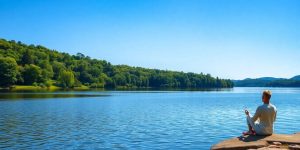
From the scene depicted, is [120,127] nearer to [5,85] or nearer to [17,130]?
[17,130]

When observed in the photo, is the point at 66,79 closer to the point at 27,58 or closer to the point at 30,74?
the point at 30,74

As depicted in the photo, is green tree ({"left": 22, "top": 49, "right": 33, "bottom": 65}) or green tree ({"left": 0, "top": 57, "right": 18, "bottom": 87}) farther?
green tree ({"left": 22, "top": 49, "right": 33, "bottom": 65})

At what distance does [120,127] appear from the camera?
1425 inches

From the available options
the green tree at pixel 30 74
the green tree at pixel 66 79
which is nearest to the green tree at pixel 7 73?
the green tree at pixel 30 74

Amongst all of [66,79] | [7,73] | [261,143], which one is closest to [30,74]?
[7,73]

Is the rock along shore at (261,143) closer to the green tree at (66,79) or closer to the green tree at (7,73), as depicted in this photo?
the green tree at (7,73)

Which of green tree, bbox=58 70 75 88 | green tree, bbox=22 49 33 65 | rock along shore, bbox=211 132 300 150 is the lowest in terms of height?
rock along shore, bbox=211 132 300 150

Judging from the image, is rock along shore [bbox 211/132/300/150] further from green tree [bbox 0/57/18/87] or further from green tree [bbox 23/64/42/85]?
green tree [bbox 23/64/42/85]

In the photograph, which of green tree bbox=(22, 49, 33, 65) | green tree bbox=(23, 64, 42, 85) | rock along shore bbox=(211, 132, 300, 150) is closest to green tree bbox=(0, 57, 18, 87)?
green tree bbox=(23, 64, 42, 85)

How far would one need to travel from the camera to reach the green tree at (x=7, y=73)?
516 ft

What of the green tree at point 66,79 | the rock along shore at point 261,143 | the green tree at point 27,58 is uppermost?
the green tree at point 27,58

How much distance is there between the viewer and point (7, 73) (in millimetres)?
158000

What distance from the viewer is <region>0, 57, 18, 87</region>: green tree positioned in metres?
157

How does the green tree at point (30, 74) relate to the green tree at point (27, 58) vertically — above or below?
below
